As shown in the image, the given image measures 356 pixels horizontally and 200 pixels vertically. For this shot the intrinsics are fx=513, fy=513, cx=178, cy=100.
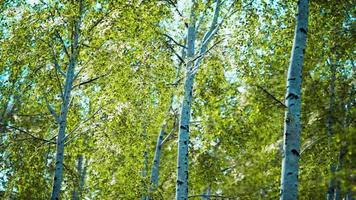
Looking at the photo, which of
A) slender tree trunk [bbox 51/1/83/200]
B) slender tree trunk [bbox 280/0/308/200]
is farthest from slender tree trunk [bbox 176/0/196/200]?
slender tree trunk [bbox 280/0/308/200]

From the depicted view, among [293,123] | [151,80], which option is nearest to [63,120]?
[151,80]

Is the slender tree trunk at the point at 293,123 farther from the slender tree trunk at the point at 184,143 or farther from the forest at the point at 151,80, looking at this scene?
the slender tree trunk at the point at 184,143

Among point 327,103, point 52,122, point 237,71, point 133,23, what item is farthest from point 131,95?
point 327,103

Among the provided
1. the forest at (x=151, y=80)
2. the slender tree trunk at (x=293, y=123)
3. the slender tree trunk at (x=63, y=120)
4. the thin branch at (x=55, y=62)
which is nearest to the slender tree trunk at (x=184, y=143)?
the forest at (x=151, y=80)

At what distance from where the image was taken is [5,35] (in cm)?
1248

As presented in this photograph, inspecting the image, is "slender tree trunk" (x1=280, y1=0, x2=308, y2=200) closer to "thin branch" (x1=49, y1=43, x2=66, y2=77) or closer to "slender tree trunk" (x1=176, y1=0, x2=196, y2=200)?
"slender tree trunk" (x1=176, y1=0, x2=196, y2=200)

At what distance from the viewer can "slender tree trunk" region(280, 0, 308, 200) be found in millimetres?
7336

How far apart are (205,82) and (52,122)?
16.1 ft

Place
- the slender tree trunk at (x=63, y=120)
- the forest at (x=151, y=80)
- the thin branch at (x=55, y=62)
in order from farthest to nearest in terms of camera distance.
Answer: the thin branch at (x=55, y=62) < the slender tree trunk at (x=63, y=120) < the forest at (x=151, y=80)

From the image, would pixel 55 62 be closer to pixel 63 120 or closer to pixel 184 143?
pixel 63 120

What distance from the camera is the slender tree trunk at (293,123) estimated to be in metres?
7.34

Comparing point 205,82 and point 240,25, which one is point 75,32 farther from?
point 240,25

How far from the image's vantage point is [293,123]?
24.7ft

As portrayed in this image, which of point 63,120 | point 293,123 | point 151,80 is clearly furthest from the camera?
point 63,120
